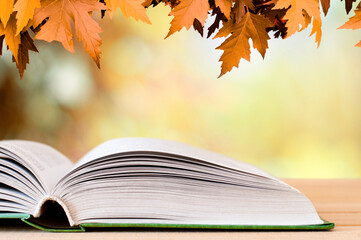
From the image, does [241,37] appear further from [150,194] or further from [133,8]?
[150,194]

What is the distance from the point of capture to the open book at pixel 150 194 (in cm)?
52

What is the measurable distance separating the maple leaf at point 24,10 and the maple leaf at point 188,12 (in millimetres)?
133

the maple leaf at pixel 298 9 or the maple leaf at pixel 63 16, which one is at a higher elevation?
the maple leaf at pixel 63 16

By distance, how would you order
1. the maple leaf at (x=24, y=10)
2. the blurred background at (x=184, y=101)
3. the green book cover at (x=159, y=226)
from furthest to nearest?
the blurred background at (x=184, y=101)
the green book cover at (x=159, y=226)
the maple leaf at (x=24, y=10)

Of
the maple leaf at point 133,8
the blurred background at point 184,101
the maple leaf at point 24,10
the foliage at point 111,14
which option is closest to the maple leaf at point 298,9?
the foliage at point 111,14

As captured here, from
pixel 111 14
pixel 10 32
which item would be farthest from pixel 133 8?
pixel 10 32

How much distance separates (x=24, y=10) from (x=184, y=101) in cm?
218

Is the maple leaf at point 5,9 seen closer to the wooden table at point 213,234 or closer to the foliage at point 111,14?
the foliage at point 111,14

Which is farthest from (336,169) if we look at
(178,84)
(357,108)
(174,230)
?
(174,230)

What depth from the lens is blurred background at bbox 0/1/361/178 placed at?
8.32 feet

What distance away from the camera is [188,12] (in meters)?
0.42

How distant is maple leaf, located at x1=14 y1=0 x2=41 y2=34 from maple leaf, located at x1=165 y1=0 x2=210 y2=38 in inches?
5.2

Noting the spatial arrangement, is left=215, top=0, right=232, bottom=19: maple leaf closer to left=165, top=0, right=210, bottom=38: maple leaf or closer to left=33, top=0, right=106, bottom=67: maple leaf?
left=165, top=0, right=210, bottom=38: maple leaf

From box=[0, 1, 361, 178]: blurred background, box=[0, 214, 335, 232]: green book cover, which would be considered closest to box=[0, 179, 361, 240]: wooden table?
box=[0, 214, 335, 232]: green book cover
